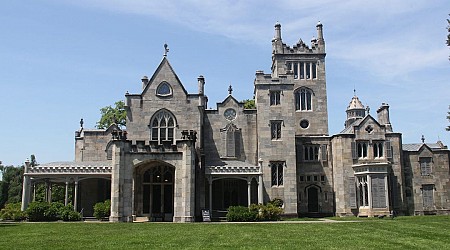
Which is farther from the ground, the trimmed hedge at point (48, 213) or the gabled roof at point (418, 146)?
the gabled roof at point (418, 146)

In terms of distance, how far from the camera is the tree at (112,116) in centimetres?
6161

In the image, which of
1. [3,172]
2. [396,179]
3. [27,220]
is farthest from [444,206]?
[3,172]

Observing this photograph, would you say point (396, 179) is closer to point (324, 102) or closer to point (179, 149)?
point (324, 102)

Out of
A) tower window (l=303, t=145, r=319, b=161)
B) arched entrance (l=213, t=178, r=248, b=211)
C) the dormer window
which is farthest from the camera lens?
tower window (l=303, t=145, r=319, b=161)

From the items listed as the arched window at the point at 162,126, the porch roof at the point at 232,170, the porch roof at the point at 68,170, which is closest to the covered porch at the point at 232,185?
the porch roof at the point at 232,170

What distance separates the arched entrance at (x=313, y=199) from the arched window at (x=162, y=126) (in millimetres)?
14685

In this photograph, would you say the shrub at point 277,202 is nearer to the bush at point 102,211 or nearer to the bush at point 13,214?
the bush at point 102,211

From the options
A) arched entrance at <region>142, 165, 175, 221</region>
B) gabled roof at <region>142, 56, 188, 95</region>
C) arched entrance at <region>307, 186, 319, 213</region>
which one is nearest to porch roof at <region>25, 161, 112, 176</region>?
arched entrance at <region>142, 165, 175, 221</region>

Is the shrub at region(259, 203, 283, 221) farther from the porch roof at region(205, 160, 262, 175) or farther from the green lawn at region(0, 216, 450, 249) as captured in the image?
the green lawn at region(0, 216, 450, 249)

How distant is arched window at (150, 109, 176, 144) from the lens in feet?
135

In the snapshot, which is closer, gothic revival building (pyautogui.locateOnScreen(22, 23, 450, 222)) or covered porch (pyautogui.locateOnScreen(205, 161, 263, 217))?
gothic revival building (pyautogui.locateOnScreen(22, 23, 450, 222))

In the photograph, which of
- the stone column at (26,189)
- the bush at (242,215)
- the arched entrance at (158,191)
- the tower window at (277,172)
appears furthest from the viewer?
the tower window at (277,172)

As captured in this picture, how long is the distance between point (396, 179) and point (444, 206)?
6093 millimetres

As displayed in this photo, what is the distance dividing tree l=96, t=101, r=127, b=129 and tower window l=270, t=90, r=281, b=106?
2450cm
